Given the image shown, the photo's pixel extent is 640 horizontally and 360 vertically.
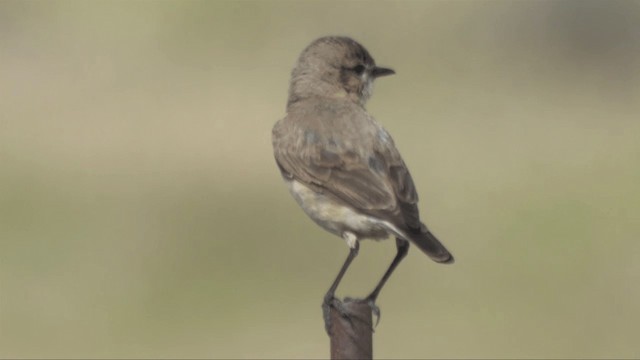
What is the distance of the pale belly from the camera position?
759cm

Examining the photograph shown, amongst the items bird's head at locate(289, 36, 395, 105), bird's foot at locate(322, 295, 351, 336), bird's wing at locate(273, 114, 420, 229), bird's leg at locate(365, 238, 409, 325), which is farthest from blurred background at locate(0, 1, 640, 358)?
bird's foot at locate(322, 295, 351, 336)

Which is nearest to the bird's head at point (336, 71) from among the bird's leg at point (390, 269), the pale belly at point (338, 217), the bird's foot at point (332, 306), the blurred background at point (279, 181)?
the pale belly at point (338, 217)

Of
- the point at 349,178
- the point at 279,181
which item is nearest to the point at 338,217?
the point at 349,178

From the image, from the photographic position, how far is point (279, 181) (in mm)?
21359

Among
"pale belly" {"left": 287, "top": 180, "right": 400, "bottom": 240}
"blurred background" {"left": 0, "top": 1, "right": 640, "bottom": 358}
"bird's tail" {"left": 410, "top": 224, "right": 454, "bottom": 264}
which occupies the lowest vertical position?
"bird's tail" {"left": 410, "top": 224, "right": 454, "bottom": 264}

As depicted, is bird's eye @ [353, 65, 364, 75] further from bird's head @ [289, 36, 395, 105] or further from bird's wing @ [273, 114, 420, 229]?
bird's wing @ [273, 114, 420, 229]

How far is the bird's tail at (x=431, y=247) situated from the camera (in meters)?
6.92

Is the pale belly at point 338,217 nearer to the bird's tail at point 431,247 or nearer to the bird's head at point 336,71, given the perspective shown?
the bird's tail at point 431,247

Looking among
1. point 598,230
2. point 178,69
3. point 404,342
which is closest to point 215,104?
point 178,69

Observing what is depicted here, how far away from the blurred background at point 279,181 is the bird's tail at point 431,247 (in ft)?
27.6

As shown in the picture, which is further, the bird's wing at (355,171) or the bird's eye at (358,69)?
the bird's eye at (358,69)

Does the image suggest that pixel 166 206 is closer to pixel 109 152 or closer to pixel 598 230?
pixel 109 152

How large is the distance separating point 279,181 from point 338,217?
13678 millimetres

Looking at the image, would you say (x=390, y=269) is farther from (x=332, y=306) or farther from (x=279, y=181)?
(x=279, y=181)
